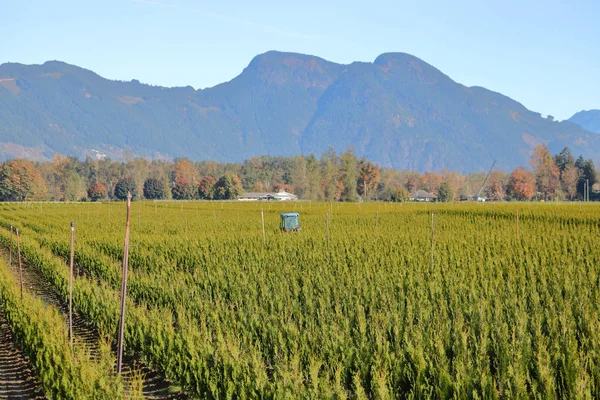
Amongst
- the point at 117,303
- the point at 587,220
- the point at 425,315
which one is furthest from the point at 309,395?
the point at 587,220

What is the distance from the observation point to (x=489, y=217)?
40656 millimetres

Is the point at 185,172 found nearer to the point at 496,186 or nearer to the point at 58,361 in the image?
the point at 496,186

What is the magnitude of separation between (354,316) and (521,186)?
124 metres

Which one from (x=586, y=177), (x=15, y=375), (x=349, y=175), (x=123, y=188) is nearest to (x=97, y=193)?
(x=123, y=188)

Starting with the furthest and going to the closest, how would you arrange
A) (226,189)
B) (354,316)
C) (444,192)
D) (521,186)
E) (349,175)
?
(521,186) → (226,189) → (349,175) → (444,192) → (354,316)

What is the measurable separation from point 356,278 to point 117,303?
5299 mm

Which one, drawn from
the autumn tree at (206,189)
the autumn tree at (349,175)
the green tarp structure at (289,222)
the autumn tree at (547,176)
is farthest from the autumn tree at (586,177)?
the green tarp structure at (289,222)

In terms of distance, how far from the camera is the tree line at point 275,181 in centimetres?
11925

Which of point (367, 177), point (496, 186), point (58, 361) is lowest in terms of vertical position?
point (58, 361)

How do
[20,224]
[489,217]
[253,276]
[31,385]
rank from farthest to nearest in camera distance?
[20,224], [489,217], [253,276], [31,385]

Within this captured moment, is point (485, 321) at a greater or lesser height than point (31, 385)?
greater

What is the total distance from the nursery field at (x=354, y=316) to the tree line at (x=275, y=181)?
76.1 metres

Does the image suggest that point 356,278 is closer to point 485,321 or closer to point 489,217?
point 485,321

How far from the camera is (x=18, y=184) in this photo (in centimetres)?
12425
